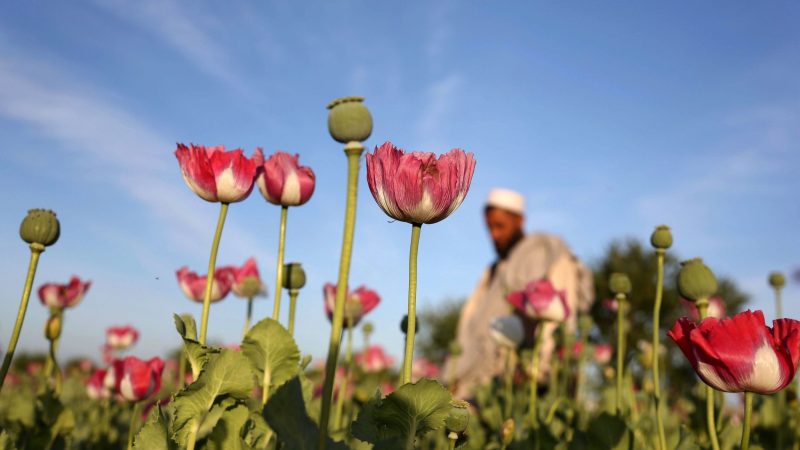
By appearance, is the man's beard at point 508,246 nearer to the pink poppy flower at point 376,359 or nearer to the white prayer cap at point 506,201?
the white prayer cap at point 506,201

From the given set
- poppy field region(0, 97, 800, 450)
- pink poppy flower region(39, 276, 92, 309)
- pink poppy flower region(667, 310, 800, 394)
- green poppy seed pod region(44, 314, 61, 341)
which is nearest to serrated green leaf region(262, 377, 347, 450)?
poppy field region(0, 97, 800, 450)

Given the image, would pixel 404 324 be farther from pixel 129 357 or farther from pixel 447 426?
pixel 129 357

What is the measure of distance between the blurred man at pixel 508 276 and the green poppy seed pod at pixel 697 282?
3.88 m

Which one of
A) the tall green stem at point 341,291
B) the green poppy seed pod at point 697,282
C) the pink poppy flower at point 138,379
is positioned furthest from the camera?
the pink poppy flower at point 138,379

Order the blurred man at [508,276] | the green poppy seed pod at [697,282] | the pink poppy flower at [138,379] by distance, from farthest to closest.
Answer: the blurred man at [508,276] < the pink poppy flower at [138,379] < the green poppy seed pod at [697,282]

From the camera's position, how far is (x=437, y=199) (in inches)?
41.1

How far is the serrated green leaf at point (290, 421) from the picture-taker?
97 centimetres

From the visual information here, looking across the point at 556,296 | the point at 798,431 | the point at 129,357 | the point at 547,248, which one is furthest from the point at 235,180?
the point at 547,248

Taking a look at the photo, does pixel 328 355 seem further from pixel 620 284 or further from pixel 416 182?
pixel 620 284

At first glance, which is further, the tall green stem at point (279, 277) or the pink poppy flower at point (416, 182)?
the tall green stem at point (279, 277)

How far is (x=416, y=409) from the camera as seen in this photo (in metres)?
1.04

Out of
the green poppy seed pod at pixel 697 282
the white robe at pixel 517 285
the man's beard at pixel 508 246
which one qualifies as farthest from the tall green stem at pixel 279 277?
the man's beard at pixel 508 246

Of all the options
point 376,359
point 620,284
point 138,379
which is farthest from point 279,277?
point 376,359

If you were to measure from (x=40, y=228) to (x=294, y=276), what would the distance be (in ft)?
1.93
